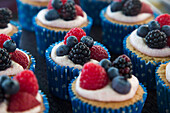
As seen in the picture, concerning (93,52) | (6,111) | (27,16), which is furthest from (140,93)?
(27,16)

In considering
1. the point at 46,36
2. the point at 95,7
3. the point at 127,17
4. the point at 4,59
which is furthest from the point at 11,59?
the point at 95,7

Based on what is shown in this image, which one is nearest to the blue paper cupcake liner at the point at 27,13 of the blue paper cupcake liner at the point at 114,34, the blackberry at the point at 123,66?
the blue paper cupcake liner at the point at 114,34

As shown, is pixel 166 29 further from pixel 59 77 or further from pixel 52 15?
pixel 52 15

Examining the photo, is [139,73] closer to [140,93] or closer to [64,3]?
[140,93]

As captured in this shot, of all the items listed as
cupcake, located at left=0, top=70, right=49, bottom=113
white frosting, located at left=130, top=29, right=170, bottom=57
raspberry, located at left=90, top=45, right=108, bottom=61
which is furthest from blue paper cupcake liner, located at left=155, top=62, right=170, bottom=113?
cupcake, located at left=0, top=70, right=49, bottom=113

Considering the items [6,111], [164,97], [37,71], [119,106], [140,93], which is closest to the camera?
[6,111]

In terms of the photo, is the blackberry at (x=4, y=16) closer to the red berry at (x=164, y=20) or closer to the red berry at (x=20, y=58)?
the red berry at (x=20, y=58)
